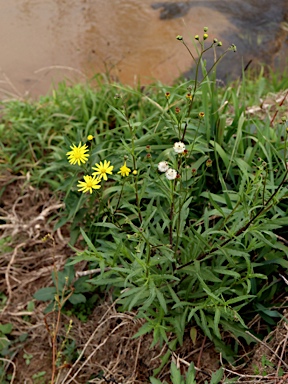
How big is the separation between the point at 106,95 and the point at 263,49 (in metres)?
2.47

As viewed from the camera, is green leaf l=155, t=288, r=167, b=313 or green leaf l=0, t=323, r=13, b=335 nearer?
green leaf l=155, t=288, r=167, b=313

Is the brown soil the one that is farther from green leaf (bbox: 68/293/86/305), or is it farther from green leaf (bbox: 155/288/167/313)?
green leaf (bbox: 155/288/167/313)

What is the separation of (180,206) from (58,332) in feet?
3.90

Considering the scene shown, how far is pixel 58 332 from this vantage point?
8.07 ft

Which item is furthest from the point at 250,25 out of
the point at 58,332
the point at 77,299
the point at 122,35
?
the point at 58,332

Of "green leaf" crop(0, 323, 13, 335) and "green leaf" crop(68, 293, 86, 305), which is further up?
"green leaf" crop(68, 293, 86, 305)

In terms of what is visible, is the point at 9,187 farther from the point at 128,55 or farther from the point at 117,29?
the point at 117,29

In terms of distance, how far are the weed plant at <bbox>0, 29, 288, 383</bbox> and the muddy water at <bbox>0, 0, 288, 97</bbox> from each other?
1556mm

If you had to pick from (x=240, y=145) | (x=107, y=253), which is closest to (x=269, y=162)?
(x=240, y=145)

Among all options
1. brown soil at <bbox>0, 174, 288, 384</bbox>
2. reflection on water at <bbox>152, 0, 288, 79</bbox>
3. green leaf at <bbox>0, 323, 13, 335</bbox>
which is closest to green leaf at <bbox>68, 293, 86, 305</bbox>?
brown soil at <bbox>0, 174, 288, 384</bbox>

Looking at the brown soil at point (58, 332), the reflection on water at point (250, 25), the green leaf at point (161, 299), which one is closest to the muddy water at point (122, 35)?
the reflection on water at point (250, 25)

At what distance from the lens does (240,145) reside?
244 cm

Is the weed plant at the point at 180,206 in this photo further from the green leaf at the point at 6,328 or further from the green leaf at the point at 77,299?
the green leaf at the point at 6,328

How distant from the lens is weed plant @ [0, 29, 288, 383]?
1756 mm
